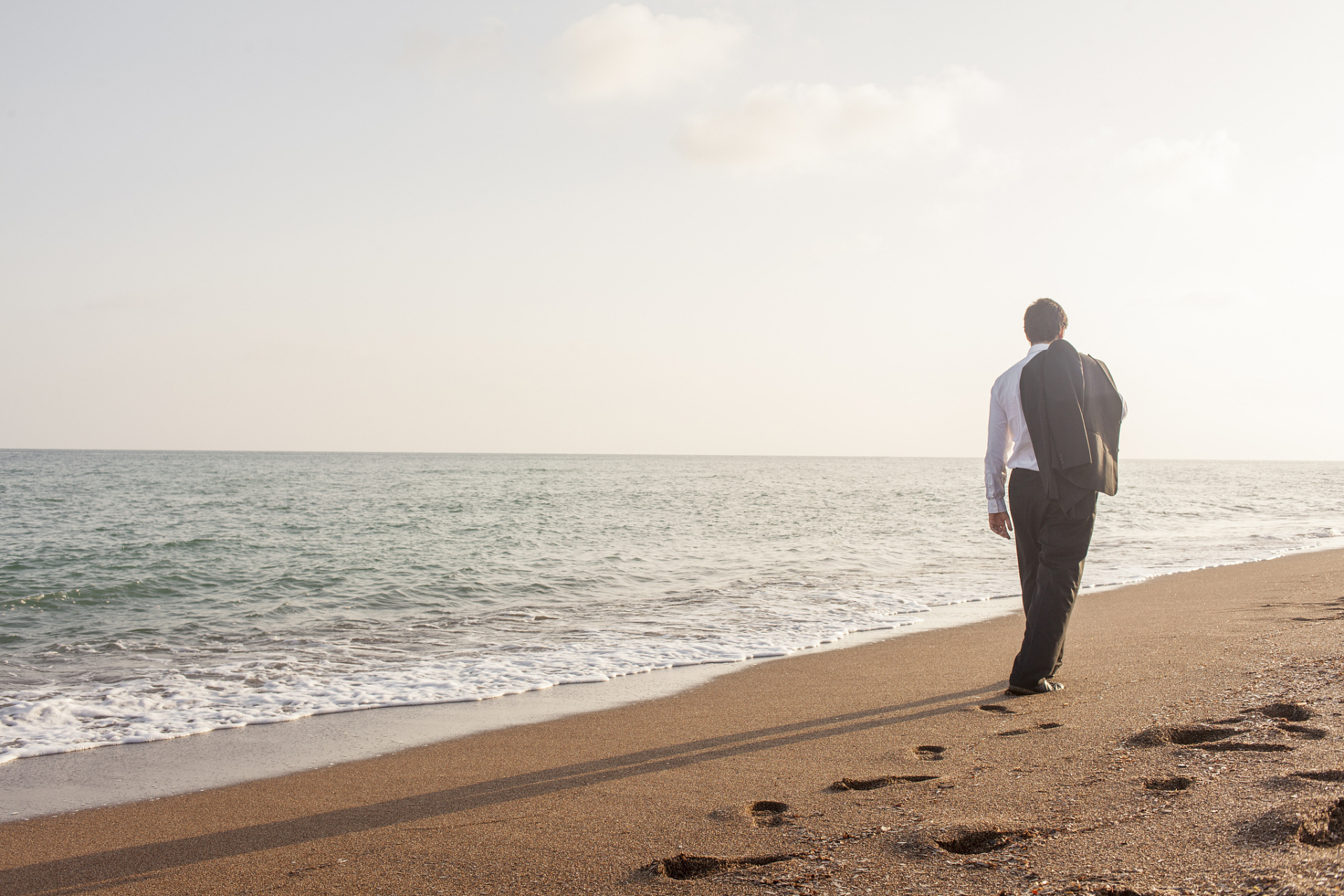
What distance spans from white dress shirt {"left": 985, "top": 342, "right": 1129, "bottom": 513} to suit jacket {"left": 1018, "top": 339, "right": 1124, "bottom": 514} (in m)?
0.09

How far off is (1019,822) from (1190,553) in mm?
13123

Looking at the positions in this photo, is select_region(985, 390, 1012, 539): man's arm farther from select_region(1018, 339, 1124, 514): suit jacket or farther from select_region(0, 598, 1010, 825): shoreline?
select_region(0, 598, 1010, 825): shoreline

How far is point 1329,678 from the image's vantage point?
3676mm

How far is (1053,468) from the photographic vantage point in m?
4.03

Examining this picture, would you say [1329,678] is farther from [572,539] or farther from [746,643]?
[572,539]

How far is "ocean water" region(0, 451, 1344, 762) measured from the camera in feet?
18.8

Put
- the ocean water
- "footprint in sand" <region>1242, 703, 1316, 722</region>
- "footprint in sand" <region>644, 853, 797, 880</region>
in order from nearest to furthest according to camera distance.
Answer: "footprint in sand" <region>644, 853, 797, 880</region> → "footprint in sand" <region>1242, 703, 1316, 722</region> → the ocean water

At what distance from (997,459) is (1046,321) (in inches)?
29.5

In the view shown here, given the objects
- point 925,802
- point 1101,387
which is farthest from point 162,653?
point 1101,387

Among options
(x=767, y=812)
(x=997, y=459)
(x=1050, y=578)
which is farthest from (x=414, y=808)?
(x=997, y=459)

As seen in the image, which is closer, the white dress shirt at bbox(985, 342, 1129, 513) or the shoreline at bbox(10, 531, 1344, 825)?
the shoreline at bbox(10, 531, 1344, 825)

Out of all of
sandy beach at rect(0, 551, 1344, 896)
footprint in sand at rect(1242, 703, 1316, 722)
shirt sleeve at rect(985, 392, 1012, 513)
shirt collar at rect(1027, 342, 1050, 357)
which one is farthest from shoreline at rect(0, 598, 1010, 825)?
footprint in sand at rect(1242, 703, 1316, 722)

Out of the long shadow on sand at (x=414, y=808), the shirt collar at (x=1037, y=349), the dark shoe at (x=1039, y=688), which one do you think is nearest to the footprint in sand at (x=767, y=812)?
the long shadow on sand at (x=414, y=808)

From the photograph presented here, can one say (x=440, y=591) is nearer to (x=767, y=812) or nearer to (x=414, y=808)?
(x=414, y=808)
